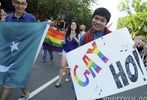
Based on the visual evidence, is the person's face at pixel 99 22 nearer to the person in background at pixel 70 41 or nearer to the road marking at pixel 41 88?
the road marking at pixel 41 88

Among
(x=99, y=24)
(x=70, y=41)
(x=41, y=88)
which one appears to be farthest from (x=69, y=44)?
(x=99, y=24)

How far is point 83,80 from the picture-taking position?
5.66 m

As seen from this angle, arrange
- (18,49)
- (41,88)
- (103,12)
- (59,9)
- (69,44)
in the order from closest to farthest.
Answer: (103,12)
(18,49)
(41,88)
(69,44)
(59,9)

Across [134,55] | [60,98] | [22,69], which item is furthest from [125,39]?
[60,98]

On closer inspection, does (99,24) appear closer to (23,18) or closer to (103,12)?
(103,12)

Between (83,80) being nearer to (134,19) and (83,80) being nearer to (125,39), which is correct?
(125,39)

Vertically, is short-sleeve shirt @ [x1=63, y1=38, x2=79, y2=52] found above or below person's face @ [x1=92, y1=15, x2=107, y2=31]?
below

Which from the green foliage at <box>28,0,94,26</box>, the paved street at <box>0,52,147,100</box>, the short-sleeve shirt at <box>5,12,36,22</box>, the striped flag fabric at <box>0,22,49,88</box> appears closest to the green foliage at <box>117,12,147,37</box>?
the green foliage at <box>28,0,94,26</box>

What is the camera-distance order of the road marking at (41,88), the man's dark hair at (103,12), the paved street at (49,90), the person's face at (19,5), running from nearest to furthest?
the man's dark hair at (103,12), the person's face at (19,5), the paved street at (49,90), the road marking at (41,88)

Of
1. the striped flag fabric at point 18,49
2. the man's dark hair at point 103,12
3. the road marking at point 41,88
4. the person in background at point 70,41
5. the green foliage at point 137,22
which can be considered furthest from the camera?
the green foliage at point 137,22

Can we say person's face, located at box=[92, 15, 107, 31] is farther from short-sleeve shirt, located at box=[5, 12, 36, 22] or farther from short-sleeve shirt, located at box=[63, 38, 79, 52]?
short-sleeve shirt, located at box=[63, 38, 79, 52]

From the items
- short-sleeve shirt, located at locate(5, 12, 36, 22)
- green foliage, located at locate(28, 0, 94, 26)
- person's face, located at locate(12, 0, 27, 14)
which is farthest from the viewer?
green foliage, located at locate(28, 0, 94, 26)

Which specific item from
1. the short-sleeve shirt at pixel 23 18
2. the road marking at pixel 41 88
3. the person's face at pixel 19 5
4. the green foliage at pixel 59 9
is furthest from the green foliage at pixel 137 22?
the person's face at pixel 19 5

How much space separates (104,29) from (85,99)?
94cm
